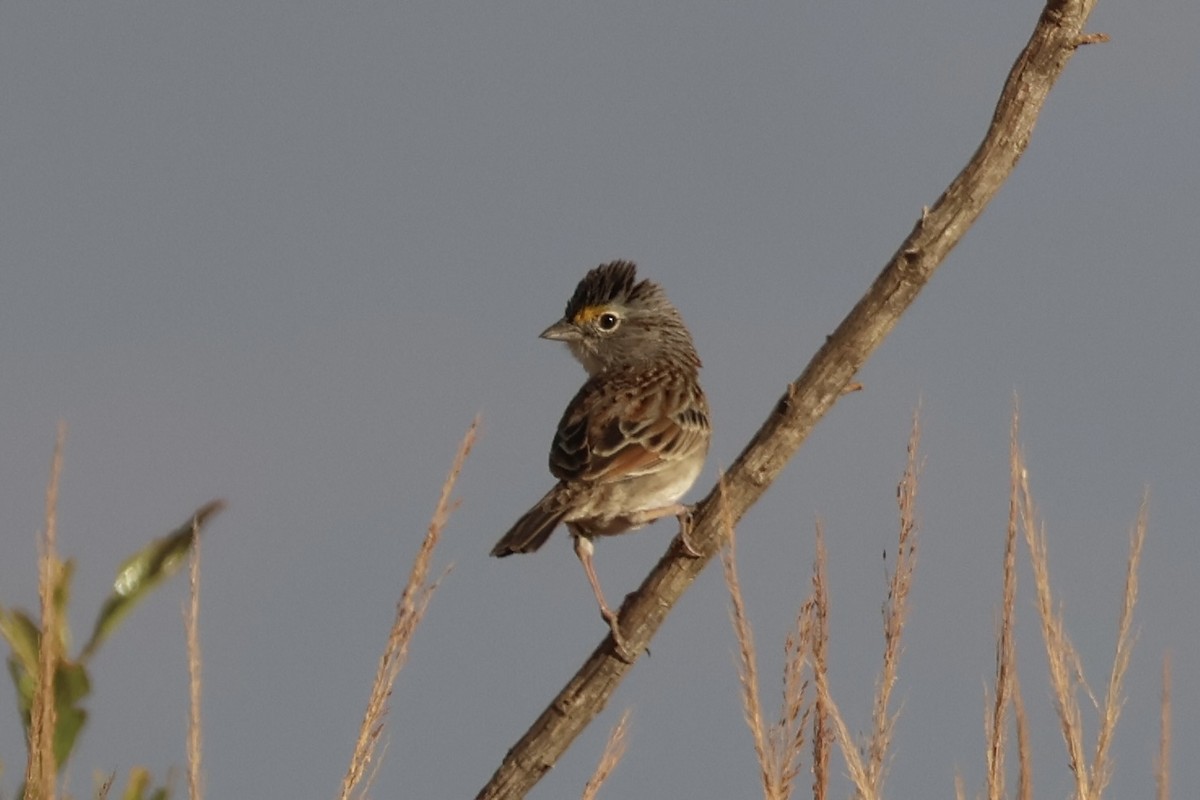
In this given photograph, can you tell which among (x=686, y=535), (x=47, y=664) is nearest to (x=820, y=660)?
(x=686, y=535)

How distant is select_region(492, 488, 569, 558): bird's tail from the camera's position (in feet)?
21.3

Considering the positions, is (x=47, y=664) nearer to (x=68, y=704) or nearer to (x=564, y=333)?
(x=68, y=704)

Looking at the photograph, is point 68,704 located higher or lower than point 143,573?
lower

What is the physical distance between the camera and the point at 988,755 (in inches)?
185

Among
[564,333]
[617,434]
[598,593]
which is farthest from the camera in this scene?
[564,333]

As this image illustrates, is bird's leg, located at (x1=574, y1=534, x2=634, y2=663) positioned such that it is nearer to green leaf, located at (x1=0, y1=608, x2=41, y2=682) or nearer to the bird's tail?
the bird's tail

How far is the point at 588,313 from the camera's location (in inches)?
346

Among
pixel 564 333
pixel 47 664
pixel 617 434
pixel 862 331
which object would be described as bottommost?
pixel 47 664

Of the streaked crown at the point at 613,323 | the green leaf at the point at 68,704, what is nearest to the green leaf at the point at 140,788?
the green leaf at the point at 68,704

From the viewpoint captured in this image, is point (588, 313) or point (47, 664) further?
point (588, 313)

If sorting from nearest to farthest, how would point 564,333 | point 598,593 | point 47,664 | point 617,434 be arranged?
point 47,664 → point 598,593 → point 617,434 → point 564,333

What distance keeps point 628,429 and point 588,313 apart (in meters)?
1.70

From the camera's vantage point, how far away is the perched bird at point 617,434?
22.4 ft

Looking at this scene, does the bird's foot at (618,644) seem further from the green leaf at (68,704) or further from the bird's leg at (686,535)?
the green leaf at (68,704)
